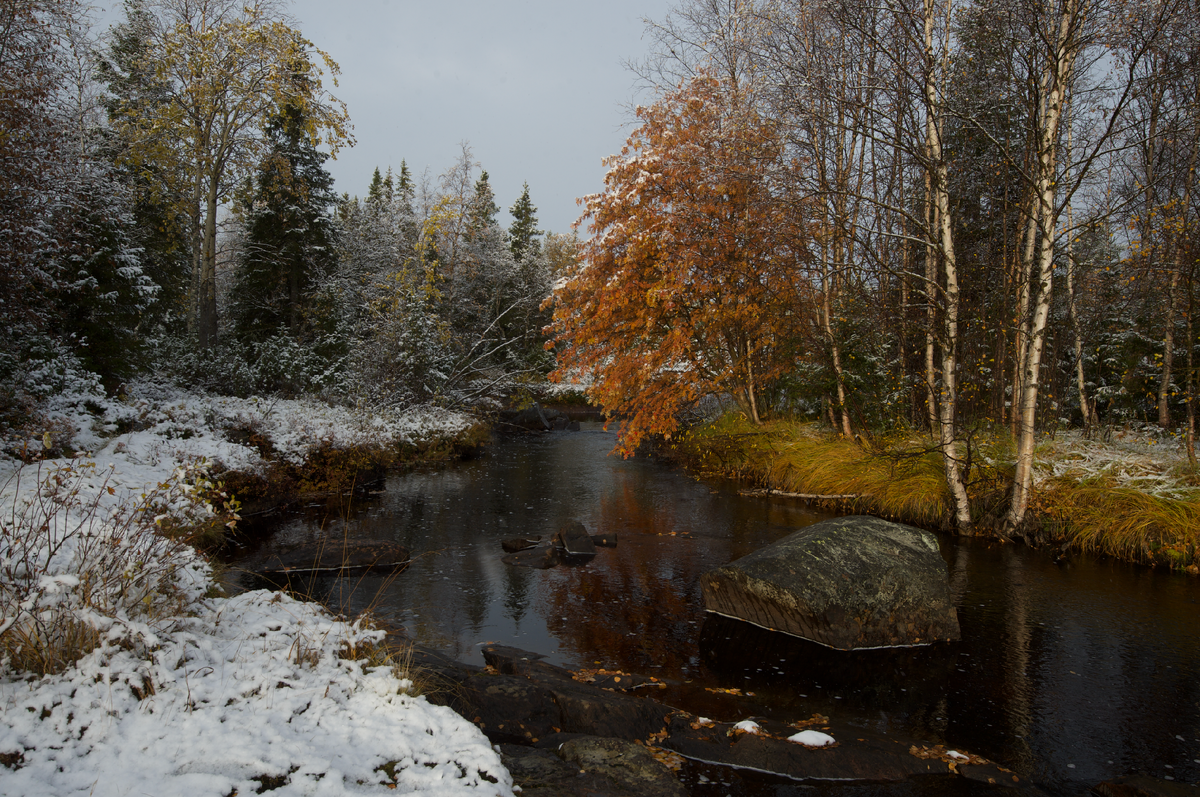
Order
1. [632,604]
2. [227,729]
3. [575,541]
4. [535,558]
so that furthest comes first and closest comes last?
[575,541] → [535,558] → [632,604] → [227,729]

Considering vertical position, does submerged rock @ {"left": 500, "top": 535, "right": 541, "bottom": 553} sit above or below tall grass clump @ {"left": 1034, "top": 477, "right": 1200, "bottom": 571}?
below

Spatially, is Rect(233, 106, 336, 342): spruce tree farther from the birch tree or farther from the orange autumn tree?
the orange autumn tree

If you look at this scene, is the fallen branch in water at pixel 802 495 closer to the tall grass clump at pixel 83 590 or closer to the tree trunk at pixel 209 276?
the tall grass clump at pixel 83 590

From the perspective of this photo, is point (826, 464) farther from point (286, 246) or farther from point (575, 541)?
point (286, 246)

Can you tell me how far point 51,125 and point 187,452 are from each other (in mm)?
4917

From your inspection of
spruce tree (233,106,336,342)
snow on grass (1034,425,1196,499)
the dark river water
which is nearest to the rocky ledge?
the dark river water

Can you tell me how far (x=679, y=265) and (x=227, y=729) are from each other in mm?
9351

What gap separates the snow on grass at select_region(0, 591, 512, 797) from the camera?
248 cm

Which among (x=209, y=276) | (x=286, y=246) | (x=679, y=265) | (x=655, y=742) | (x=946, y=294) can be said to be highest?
(x=286, y=246)

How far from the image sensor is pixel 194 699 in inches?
117

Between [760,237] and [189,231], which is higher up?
[189,231]

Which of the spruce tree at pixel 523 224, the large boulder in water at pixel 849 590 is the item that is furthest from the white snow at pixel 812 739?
the spruce tree at pixel 523 224

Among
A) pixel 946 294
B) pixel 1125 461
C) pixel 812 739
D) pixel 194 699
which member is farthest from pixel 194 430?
pixel 1125 461

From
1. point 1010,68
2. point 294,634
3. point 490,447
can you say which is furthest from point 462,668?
point 490,447
